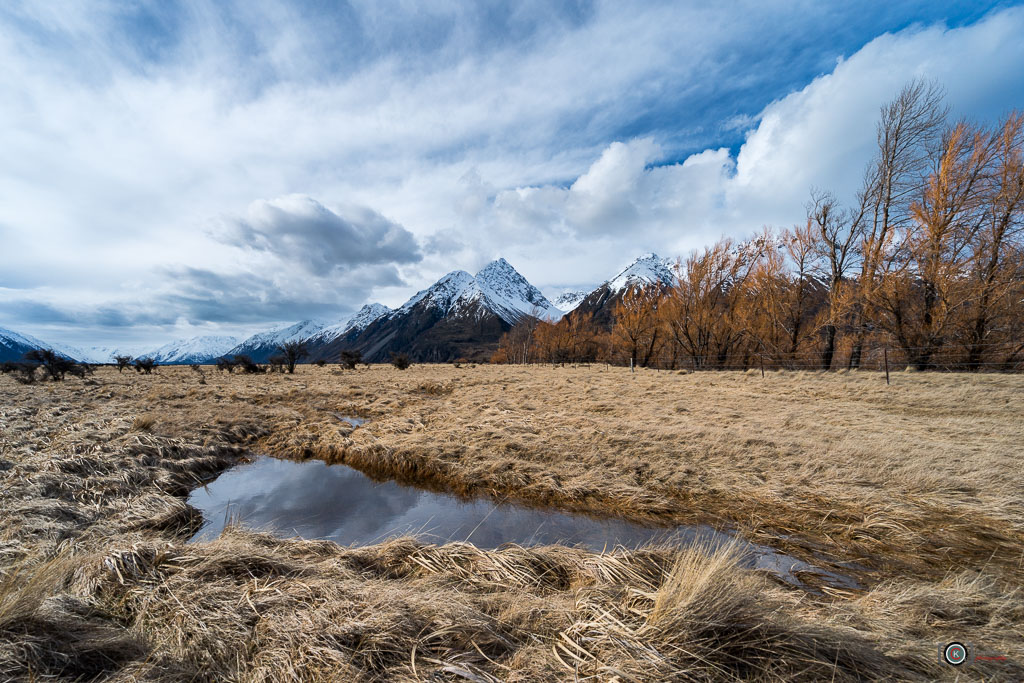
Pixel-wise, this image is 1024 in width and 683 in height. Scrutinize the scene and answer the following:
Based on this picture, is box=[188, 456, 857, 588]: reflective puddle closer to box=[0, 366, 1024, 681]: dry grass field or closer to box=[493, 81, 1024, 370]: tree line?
box=[0, 366, 1024, 681]: dry grass field

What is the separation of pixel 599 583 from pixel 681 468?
419 centimetres

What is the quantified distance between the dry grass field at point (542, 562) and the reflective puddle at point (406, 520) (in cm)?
38

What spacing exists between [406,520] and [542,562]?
2737mm

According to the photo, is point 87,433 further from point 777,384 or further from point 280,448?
point 777,384

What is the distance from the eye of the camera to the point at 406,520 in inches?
216

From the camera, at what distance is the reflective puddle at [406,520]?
4648 mm

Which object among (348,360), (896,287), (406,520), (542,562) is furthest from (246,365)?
(896,287)

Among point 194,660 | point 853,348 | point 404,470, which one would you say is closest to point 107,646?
point 194,660

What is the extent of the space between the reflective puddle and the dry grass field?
1.26 feet

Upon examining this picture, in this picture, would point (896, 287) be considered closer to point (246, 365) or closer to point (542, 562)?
point (542, 562)

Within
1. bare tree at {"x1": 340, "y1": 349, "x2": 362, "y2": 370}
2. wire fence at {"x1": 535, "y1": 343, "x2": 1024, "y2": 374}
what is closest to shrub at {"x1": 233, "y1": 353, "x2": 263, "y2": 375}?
bare tree at {"x1": 340, "y1": 349, "x2": 362, "y2": 370}

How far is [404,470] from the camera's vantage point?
7.74 m

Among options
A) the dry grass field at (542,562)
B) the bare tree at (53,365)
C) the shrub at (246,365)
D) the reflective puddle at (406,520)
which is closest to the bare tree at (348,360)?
the shrub at (246,365)

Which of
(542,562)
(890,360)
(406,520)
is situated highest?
(890,360)
